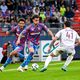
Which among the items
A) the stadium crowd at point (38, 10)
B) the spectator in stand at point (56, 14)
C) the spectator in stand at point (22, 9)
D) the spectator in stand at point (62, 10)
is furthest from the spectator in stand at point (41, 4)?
the spectator in stand at point (22, 9)

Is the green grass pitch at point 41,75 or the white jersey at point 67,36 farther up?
the white jersey at point 67,36

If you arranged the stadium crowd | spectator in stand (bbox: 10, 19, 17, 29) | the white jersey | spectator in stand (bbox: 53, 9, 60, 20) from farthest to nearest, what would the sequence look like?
spectator in stand (bbox: 53, 9, 60, 20) → the stadium crowd → spectator in stand (bbox: 10, 19, 17, 29) → the white jersey

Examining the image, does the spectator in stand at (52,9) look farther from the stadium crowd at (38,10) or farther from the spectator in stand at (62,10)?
the spectator in stand at (62,10)

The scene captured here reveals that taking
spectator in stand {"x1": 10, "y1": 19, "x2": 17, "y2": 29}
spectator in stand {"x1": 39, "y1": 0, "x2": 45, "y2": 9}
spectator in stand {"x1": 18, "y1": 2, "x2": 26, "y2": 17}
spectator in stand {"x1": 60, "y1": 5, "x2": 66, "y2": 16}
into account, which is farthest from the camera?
spectator in stand {"x1": 39, "y1": 0, "x2": 45, "y2": 9}

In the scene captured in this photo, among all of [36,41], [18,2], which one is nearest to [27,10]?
[18,2]

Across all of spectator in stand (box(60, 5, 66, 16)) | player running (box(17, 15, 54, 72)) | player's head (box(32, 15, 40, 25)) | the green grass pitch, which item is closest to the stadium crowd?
spectator in stand (box(60, 5, 66, 16))

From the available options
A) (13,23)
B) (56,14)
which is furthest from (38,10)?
(13,23)

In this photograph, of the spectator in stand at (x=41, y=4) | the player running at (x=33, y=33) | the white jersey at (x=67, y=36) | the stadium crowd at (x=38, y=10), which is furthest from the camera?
the spectator in stand at (x=41, y=4)

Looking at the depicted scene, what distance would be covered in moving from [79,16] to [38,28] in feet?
40.5

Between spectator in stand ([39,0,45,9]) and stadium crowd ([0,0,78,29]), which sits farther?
spectator in stand ([39,0,45,9])

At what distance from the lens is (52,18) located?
32.7 metres

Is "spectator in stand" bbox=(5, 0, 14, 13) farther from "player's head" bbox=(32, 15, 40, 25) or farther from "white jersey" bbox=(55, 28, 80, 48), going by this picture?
"white jersey" bbox=(55, 28, 80, 48)

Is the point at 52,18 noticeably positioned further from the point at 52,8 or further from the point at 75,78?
the point at 75,78

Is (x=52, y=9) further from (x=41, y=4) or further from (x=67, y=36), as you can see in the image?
(x=67, y=36)
